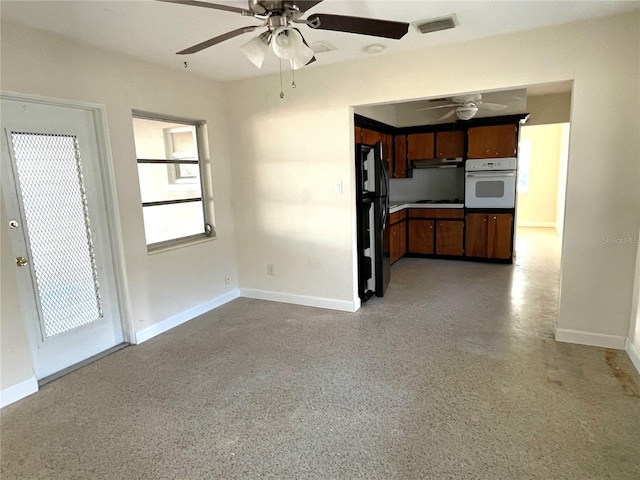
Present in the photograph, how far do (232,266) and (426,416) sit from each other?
116 inches

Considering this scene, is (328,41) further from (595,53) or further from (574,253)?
(574,253)

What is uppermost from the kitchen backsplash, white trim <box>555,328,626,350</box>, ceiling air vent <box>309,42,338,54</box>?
ceiling air vent <box>309,42,338,54</box>

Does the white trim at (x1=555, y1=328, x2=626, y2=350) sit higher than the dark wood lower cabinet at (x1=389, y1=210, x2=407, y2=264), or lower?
lower

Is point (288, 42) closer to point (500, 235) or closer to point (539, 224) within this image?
point (500, 235)

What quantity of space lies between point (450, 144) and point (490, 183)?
0.89 m

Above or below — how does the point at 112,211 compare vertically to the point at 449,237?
above

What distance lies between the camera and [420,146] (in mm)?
6297

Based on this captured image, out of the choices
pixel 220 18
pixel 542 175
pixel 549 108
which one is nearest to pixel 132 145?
pixel 220 18

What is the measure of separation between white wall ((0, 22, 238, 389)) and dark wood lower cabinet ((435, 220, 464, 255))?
3.42 m

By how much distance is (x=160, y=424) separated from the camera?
229cm

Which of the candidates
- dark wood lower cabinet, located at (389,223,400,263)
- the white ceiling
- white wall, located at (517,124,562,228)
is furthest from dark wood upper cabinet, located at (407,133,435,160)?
white wall, located at (517,124,562,228)

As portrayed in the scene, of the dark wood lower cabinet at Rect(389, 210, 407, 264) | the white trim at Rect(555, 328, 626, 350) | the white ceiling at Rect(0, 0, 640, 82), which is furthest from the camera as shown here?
the dark wood lower cabinet at Rect(389, 210, 407, 264)

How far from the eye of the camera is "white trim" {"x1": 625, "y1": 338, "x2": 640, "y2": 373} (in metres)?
2.71

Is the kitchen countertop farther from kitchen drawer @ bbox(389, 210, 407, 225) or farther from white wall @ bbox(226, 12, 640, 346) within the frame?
white wall @ bbox(226, 12, 640, 346)
